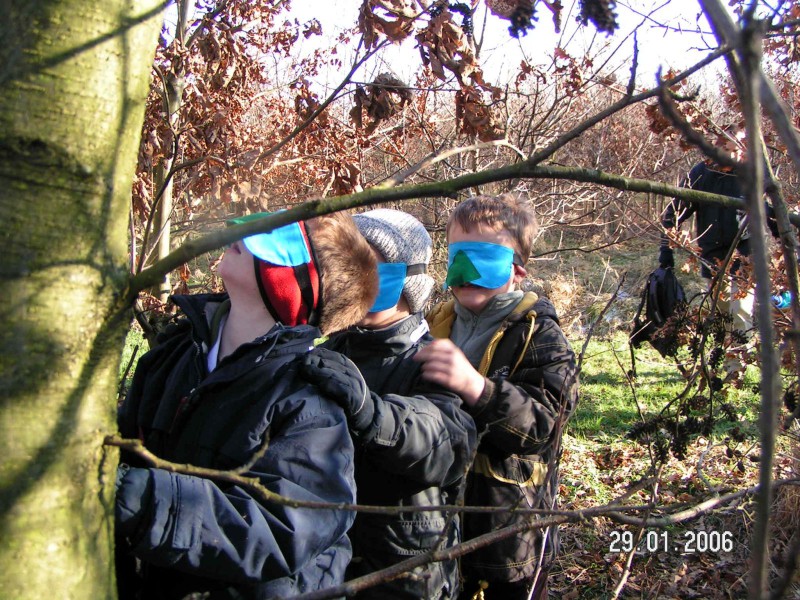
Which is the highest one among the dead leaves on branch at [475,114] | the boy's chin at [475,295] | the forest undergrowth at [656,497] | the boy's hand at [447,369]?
the dead leaves on branch at [475,114]

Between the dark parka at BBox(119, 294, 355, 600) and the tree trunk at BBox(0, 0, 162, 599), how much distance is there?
0.87ft

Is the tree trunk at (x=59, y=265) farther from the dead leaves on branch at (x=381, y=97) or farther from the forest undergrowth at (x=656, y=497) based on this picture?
the dead leaves on branch at (x=381, y=97)

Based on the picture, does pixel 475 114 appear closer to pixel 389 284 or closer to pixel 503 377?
pixel 389 284

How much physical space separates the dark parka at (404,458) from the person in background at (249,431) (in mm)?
212

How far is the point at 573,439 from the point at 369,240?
13.0 ft

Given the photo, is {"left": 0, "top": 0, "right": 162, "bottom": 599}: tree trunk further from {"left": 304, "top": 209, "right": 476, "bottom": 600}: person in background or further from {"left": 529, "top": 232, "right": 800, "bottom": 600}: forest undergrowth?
{"left": 529, "top": 232, "right": 800, "bottom": 600}: forest undergrowth

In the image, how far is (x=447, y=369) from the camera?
1.86 meters

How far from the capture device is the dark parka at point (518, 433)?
203 centimetres

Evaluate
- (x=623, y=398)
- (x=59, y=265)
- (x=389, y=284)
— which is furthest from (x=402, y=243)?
(x=623, y=398)

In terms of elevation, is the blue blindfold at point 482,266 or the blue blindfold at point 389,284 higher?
the blue blindfold at point 482,266

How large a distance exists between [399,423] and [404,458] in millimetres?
108

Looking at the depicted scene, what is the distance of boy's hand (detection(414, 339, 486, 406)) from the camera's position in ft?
6.11

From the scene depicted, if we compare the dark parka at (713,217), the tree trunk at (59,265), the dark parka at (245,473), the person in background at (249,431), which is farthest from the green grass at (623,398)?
the tree trunk at (59,265)

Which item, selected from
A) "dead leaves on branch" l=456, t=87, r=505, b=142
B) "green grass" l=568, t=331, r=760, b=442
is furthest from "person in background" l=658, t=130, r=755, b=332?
"dead leaves on branch" l=456, t=87, r=505, b=142
